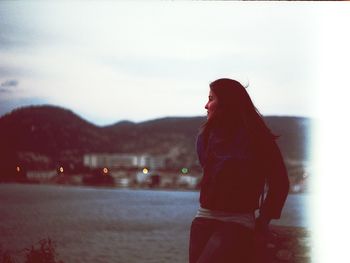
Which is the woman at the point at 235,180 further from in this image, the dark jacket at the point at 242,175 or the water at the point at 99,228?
the water at the point at 99,228

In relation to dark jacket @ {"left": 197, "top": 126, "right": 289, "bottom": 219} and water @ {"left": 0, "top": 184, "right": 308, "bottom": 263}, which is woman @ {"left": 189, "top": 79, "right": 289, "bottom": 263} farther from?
water @ {"left": 0, "top": 184, "right": 308, "bottom": 263}

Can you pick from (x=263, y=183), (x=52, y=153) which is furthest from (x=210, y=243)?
(x=52, y=153)

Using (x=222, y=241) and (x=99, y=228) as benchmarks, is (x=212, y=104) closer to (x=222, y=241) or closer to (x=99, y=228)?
(x=222, y=241)

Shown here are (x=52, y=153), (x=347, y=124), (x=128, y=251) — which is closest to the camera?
(x=347, y=124)

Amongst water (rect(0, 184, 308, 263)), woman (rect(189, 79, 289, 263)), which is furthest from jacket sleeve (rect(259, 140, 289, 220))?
water (rect(0, 184, 308, 263))

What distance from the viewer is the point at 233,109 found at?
1.92m

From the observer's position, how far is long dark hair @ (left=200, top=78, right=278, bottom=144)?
1906 mm

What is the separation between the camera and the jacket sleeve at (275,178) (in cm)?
185

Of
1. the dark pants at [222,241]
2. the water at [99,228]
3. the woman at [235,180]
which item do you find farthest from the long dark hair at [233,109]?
the water at [99,228]

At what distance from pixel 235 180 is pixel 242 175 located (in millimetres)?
26

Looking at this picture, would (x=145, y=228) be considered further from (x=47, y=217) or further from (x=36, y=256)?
(x=36, y=256)

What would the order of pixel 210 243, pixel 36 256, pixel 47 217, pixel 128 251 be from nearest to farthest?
pixel 210 243 < pixel 36 256 < pixel 128 251 < pixel 47 217

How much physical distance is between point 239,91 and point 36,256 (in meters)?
2.72

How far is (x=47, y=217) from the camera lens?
174 feet
